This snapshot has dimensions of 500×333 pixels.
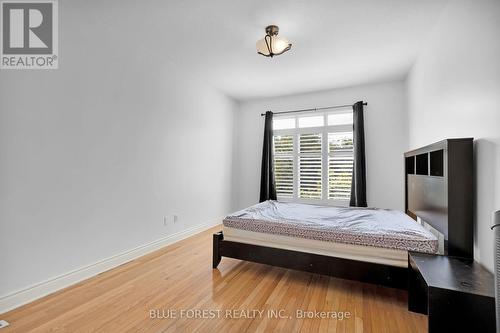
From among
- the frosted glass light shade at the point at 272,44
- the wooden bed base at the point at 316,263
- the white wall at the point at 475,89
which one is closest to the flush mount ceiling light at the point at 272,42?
the frosted glass light shade at the point at 272,44

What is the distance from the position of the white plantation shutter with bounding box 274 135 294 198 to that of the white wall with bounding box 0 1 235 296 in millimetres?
1962

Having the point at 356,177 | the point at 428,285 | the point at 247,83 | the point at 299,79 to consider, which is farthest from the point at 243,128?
the point at 428,285

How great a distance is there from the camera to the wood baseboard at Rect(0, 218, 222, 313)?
1798 millimetres

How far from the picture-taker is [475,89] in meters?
1.71

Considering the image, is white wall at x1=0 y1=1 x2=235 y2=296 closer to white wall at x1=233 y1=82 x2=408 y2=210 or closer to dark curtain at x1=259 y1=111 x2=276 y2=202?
dark curtain at x1=259 y1=111 x2=276 y2=202

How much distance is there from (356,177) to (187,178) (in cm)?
292

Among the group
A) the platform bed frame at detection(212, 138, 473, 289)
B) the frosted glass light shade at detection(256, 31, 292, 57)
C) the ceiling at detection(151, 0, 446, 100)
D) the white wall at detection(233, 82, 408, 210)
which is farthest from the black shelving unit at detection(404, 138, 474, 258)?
the white wall at detection(233, 82, 408, 210)

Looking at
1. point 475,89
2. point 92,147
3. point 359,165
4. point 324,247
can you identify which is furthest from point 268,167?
point 475,89

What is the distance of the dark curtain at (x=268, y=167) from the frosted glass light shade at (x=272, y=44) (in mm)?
2248

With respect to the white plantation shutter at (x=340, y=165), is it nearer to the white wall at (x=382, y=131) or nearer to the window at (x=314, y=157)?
the window at (x=314, y=157)

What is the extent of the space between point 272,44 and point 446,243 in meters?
2.41

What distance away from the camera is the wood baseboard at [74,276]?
1.80 metres

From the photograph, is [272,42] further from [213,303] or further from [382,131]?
[382,131]

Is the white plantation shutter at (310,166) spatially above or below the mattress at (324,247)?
above
